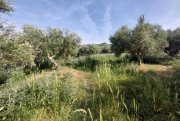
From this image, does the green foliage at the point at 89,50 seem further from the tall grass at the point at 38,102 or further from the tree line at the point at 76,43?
the tall grass at the point at 38,102

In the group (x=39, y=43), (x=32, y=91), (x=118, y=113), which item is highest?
(x=39, y=43)

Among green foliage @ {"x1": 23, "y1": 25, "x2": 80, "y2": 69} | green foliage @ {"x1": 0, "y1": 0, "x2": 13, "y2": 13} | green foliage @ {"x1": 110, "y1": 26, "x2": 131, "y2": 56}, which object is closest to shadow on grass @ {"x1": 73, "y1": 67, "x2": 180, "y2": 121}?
green foliage @ {"x1": 0, "y1": 0, "x2": 13, "y2": 13}

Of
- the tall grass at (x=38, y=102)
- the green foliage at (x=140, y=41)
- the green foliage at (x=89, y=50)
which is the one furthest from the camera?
the green foliage at (x=89, y=50)

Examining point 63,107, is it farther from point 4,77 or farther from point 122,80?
point 122,80

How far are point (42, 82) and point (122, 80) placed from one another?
3.85 m

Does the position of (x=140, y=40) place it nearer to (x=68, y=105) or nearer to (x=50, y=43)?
(x=50, y=43)

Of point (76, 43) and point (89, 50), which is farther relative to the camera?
point (89, 50)

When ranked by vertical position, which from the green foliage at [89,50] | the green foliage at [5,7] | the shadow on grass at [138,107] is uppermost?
the green foliage at [5,7]

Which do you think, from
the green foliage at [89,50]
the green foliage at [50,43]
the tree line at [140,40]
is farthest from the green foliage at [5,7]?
the green foliage at [89,50]

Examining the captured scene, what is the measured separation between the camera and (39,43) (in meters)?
16.5

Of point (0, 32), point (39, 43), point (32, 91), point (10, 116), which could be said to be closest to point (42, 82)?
point (32, 91)

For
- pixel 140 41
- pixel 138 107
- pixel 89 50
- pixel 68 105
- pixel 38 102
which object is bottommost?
pixel 138 107

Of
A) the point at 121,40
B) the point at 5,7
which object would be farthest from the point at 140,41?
the point at 5,7

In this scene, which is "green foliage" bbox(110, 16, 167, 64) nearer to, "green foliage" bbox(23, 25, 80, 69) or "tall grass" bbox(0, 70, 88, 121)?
"green foliage" bbox(23, 25, 80, 69)
